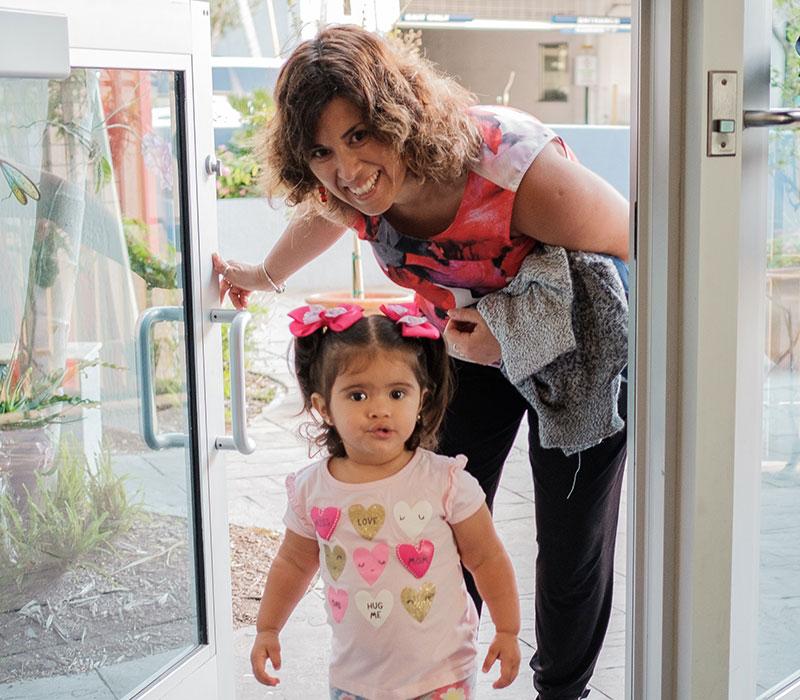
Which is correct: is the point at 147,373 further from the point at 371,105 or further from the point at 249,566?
the point at 249,566

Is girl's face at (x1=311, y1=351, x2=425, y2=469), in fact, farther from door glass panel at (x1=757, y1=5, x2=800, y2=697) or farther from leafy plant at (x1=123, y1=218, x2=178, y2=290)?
door glass panel at (x1=757, y1=5, x2=800, y2=697)

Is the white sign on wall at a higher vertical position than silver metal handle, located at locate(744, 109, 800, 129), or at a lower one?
higher

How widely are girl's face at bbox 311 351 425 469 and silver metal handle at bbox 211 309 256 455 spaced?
0.87ft

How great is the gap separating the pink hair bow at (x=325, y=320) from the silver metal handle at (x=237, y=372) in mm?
174

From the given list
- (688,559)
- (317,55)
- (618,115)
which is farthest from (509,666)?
(618,115)

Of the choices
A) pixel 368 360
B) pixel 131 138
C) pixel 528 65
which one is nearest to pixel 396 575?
pixel 368 360

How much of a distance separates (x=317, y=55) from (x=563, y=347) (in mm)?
605

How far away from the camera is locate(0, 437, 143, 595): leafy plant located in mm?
1652

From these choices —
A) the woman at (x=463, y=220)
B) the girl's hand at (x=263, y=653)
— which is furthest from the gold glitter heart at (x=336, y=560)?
the woman at (x=463, y=220)

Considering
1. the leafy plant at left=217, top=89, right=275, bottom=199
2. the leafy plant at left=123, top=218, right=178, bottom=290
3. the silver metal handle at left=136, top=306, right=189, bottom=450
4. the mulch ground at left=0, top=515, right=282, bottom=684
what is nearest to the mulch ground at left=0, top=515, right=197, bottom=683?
the mulch ground at left=0, top=515, right=282, bottom=684

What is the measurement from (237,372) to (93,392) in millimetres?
256

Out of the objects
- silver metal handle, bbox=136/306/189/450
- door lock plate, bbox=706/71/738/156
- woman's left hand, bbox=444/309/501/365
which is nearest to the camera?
door lock plate, bbox=706/71/738/156

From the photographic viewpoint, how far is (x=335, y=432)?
5.84ft

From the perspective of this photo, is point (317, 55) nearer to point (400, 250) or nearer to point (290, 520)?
point (400, 250)
